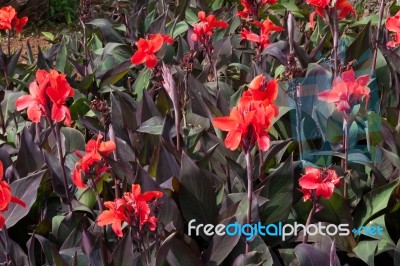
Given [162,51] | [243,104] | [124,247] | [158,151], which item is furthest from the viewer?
[162,51]

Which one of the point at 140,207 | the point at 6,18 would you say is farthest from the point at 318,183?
→ the point at 6,18

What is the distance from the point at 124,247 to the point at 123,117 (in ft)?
2.80

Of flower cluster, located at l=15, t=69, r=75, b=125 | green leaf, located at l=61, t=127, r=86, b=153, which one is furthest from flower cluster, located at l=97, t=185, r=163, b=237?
green leaf, located at l=61, t=127, r=86, b=153

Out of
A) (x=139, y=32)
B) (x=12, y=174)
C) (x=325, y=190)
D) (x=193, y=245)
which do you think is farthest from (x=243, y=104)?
(x=139, y=32)

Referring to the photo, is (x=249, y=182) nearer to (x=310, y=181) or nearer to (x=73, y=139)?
(x=310, y=181)

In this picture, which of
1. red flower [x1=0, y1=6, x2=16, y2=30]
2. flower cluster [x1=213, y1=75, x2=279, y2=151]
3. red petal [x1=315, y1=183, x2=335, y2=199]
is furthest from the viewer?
red flower [x1=0, y1=6, x2=16, y2=30]

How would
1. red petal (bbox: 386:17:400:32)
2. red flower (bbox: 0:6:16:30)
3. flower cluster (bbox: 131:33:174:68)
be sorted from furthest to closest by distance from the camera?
red flower (bbox: 0:6:16:30)
red petal (bbox: 386:17:400:32)
flower cluster (bbox: 131:33:174:68)

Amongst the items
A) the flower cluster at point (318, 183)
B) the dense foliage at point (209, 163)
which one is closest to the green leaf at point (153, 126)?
the dense foliage at point (209, 163)

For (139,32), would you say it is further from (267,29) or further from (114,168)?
(114,168)

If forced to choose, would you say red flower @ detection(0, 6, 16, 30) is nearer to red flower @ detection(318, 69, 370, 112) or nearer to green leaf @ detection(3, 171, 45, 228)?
green leaf @ detection(3, 171, 45, 228)

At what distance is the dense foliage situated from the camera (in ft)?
5.97

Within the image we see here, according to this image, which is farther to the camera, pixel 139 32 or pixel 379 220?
pixel 139 32

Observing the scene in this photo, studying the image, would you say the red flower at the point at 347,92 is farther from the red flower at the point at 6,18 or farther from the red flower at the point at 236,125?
the red flower at the point at 6,18

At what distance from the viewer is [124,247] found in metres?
1.85
